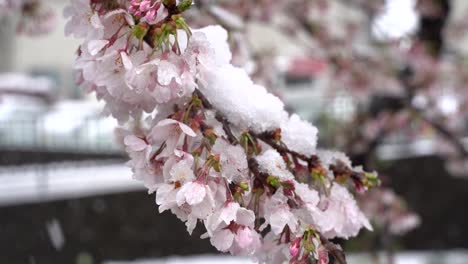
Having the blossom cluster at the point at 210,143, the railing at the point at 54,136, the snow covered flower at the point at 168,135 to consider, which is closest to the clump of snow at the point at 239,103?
the blossom cluster at the point at 210,143

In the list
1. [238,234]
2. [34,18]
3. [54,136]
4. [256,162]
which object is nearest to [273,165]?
[256,162]

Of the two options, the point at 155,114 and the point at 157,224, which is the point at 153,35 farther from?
the point at 157,224

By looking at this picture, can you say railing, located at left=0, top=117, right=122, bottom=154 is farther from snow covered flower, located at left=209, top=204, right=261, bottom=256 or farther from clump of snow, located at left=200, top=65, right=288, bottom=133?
snow covered flower, located at left=209, top=204, right=261, bottom=256

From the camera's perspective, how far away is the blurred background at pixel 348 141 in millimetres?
3320

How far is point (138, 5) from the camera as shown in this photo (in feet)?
3.07

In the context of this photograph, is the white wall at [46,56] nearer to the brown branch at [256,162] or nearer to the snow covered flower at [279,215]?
the brown branch at [256,162]

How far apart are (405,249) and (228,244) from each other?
5574 mm

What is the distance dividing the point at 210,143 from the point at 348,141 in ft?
9.79

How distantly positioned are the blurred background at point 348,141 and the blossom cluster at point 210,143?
2.66ft

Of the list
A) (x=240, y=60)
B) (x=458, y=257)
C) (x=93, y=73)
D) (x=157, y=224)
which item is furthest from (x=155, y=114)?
(x=458, y=257)

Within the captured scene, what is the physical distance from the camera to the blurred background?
3320mm

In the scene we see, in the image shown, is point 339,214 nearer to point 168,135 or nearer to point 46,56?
point 168,135

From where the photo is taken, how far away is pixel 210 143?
1.00 m

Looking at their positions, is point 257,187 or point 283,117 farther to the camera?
point 283,117
